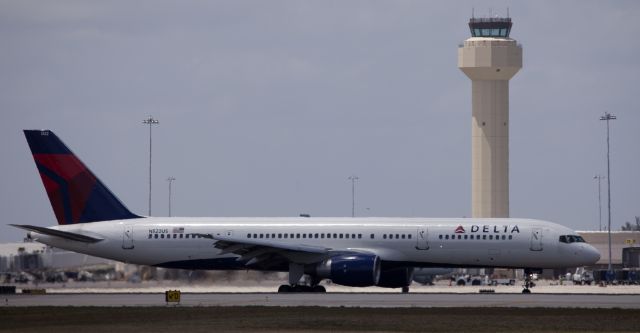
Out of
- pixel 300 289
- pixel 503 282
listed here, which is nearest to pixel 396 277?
pixel 300 289

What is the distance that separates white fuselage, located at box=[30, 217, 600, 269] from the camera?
66.6 m

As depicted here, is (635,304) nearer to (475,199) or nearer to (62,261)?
(62,261)

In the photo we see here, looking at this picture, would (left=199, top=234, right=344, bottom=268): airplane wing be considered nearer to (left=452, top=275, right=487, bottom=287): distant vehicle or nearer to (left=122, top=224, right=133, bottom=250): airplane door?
(left=122, top=224, right=133, bottom=250): airplane door

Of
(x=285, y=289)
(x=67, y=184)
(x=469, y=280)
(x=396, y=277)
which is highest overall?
Answer: (x=67, y=184)

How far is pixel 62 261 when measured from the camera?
279 feet

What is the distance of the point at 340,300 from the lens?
5812 cm

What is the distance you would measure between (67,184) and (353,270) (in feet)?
48.9

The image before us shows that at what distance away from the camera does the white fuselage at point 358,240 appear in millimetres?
66562

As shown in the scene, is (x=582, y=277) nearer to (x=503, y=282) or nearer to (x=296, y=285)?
(x=503, y=282)

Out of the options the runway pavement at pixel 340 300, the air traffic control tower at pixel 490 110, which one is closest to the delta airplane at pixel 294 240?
the runway pavement at pixel 340 300

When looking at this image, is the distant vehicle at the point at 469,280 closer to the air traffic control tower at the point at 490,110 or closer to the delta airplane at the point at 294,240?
the delta airplane at the point at 294,240

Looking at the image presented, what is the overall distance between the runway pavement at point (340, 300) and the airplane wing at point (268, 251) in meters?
2.08

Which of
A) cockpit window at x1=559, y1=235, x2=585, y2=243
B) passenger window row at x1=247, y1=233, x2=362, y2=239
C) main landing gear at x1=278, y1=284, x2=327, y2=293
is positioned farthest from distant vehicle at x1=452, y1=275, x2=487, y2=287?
passenger window row at x1=247, y1=233, x2=362, y2=239

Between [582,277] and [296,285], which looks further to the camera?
[582,277]
